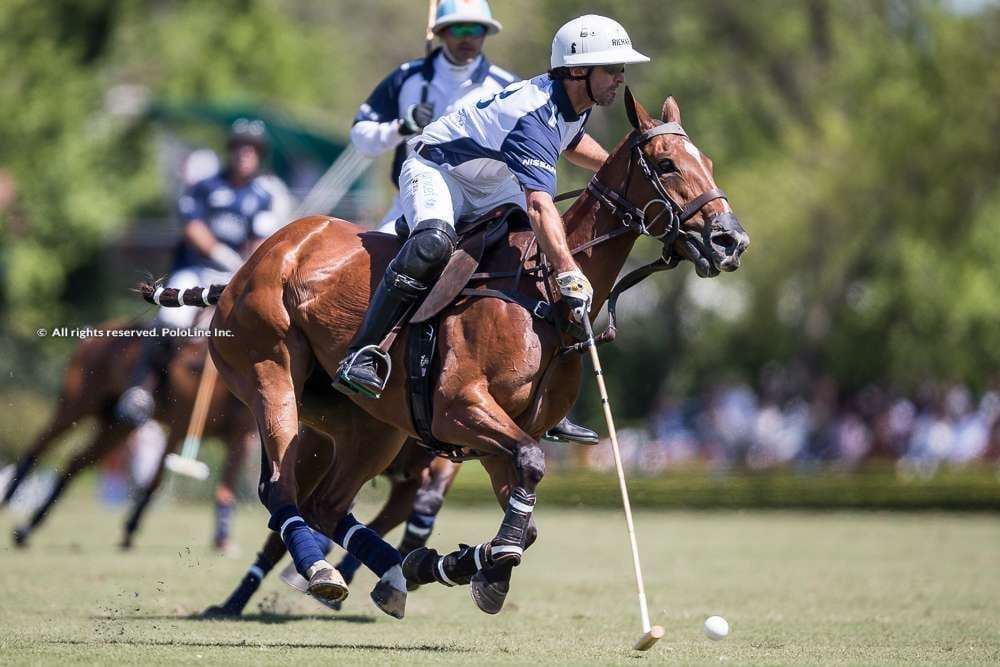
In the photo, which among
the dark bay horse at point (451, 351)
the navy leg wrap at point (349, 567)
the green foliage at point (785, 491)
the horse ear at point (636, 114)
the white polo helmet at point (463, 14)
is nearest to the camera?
the dark bay horse at point (451, 351)

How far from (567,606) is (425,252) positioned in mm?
3283

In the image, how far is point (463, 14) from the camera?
377 inches

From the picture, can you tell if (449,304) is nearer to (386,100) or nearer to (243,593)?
(386,100)

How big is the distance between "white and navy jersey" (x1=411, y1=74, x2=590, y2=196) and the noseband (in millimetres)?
373

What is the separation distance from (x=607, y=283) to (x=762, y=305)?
27281 millimetres

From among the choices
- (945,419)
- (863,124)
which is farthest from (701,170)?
(863,124)

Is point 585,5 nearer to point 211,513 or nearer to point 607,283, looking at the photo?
point 211,513

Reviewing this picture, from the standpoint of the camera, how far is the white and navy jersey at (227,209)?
13.4m

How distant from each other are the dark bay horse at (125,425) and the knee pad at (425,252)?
255 inches

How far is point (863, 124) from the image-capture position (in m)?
30.2

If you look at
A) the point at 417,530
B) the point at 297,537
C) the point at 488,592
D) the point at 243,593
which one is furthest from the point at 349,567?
the point at 488,592

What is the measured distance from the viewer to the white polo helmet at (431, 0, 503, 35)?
9.57 m

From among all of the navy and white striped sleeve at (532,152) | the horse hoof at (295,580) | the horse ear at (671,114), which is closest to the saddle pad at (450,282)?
the navy and white striped sleeve at (532,152)

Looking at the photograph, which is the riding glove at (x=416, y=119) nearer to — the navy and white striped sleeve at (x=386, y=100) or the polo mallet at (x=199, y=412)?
the navy and white striped sleeve at (x=386, y=100)
